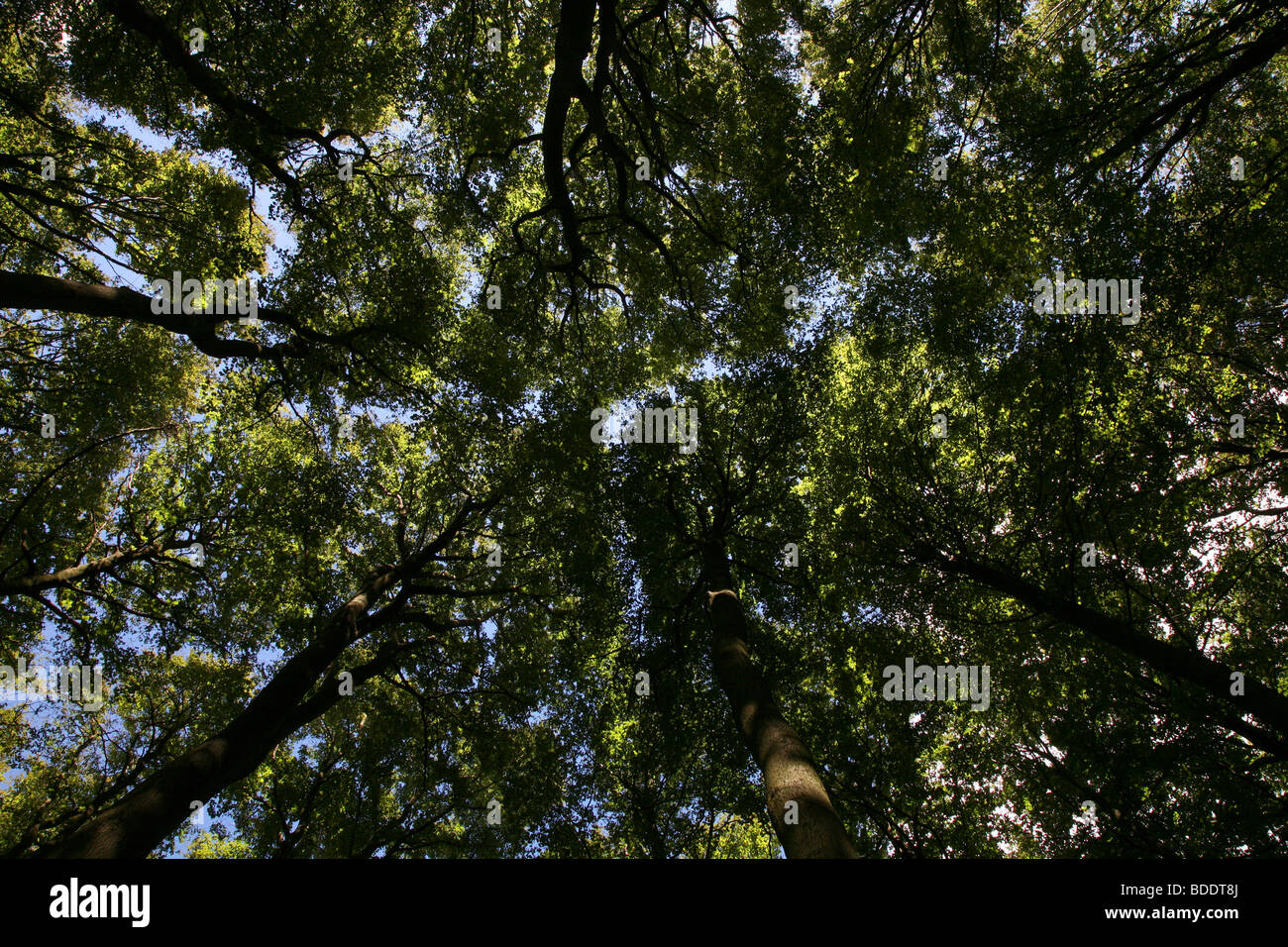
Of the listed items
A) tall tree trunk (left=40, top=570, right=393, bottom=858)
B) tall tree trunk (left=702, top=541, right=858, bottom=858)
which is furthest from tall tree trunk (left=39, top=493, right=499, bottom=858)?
tall tree trunk (left=702, top=541, right=858, bottom=858)

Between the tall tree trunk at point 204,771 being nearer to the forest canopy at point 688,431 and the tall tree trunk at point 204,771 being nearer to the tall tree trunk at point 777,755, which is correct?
the forest canopy at point 688,431

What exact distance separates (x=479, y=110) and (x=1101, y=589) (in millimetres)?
16245

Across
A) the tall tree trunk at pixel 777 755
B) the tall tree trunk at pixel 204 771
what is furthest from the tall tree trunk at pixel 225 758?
the tall tree trunk at pixel 777 755

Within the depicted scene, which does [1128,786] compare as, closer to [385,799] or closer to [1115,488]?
[1115,488]

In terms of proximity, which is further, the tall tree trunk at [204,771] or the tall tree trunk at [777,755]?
the tall tree trunk at [204,771]

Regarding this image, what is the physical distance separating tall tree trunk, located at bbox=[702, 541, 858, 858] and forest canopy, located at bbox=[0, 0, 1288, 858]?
19 cm

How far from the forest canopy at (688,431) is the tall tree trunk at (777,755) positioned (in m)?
0.19

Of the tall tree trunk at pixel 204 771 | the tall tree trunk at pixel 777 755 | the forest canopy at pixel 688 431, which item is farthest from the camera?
the forest canopy at pixel 688 431

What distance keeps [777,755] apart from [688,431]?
26.1 ft

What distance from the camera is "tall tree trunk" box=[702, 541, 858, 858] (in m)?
4.97

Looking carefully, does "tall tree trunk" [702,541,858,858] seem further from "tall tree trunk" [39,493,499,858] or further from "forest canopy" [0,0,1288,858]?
"tall tree trunk" [39,493,499,858]

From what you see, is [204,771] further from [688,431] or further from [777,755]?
[688,431]

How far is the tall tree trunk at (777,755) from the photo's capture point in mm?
4969
